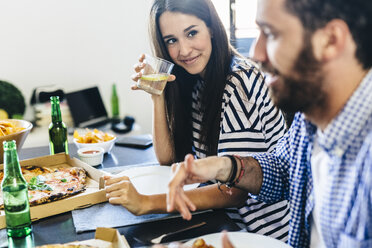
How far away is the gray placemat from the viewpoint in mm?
1121

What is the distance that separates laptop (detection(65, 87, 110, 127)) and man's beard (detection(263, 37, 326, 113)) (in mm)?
2683

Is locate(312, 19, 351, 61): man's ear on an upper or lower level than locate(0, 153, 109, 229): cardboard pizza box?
upper

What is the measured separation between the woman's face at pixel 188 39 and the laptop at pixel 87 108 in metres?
1.93

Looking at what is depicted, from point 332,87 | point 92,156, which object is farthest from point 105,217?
point 332,87

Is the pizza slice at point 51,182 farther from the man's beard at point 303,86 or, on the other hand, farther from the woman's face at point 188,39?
the man's beard at point 303,86

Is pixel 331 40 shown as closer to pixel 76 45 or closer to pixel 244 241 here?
pixel 244 241

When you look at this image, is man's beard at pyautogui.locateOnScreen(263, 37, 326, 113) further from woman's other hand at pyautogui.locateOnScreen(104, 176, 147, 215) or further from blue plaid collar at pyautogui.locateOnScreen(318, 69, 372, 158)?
woman's other hand at pyautogui.locateOnScreen(104, 176, 147, 215)

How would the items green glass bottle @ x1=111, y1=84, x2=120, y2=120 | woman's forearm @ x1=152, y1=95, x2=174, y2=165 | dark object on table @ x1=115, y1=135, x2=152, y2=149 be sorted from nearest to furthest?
woman's forearm @ x1=152, y1=95, x2=174, y2=165 < dark object on table @ x1=115, y1=135, x2=152, y2=149 < green glass bottle @ x1=111, y1=84, x2=120, y2=120

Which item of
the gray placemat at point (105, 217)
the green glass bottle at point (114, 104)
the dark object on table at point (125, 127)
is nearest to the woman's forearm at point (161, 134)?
the gray placemat at point (105, 217)

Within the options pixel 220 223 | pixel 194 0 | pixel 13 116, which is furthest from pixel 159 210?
pixel 13 116

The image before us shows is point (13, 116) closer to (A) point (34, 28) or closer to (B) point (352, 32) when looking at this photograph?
(A) point (34, 28)

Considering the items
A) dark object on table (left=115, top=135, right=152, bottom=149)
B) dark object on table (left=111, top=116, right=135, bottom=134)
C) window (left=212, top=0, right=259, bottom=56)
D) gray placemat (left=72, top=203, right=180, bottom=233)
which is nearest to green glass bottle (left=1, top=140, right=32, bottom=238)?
gray placemat (left=72, top=203, right=180, bottom=233)

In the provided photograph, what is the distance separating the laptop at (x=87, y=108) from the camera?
3391mm

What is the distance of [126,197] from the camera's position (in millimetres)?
1165
